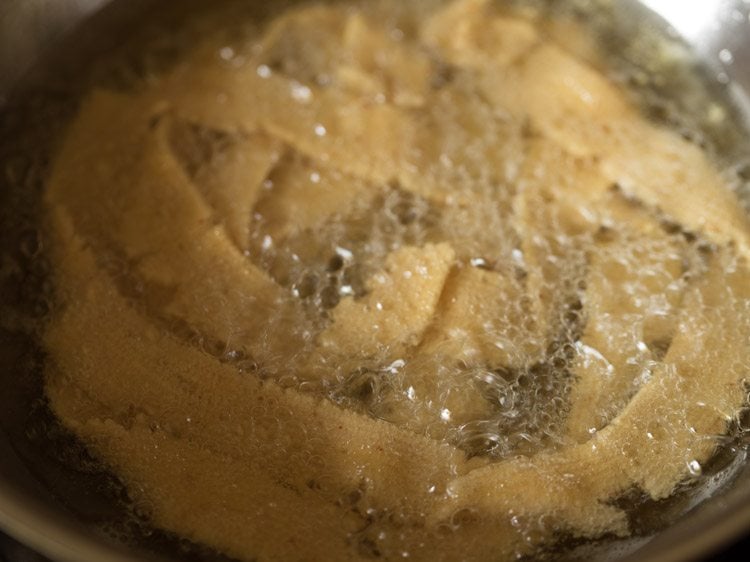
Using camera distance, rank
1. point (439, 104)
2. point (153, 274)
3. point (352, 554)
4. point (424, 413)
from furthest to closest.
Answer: point (439, 104)
point (153, 274)
point (424, 413)
point (352, 554)

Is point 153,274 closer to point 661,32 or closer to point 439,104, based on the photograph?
point 439,104

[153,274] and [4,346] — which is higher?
[153,274]

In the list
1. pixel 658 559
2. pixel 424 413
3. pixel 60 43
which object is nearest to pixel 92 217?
pixel 60 43

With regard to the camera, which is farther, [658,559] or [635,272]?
[635,272]

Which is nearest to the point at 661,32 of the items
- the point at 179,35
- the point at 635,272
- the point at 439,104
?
the point at 439,104

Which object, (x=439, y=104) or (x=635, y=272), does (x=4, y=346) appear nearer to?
(x=439, y=104)

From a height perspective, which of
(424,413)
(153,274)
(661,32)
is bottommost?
(153,274)

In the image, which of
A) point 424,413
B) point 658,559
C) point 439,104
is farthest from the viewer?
point 439,104
